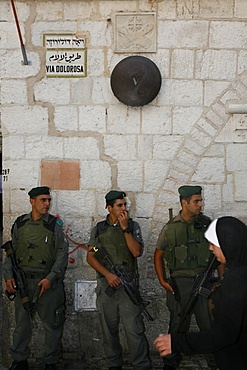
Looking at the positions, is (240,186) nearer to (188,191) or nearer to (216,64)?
(188,191)

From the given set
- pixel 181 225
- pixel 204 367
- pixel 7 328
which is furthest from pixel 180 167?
pixel 7 328

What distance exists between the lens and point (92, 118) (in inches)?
205

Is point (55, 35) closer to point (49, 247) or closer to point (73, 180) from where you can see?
point (73, 180)

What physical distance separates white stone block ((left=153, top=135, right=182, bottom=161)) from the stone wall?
0.03 ft

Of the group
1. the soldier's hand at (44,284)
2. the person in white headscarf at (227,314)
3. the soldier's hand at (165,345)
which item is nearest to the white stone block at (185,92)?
the soldier's hand at (44,284)

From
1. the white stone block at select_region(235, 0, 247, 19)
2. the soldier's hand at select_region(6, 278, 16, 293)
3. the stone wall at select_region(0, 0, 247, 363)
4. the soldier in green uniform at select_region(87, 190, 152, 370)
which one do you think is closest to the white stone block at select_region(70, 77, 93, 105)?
the stone wall at select_region(0, 0, 247, 363)

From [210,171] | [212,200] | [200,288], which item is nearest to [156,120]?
[210,171]

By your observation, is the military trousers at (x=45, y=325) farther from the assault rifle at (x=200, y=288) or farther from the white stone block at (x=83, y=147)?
the white stone block at (x=83, y=147)

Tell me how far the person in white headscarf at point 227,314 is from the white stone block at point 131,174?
7.59 ft

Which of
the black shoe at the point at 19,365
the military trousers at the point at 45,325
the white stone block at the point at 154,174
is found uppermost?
the white stone block at the point at 154,174

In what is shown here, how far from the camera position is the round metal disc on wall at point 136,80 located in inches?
198

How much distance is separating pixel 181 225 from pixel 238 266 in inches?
74.6

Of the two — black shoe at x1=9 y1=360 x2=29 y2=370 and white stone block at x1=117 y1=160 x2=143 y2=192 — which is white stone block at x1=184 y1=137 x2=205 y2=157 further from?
black shoe at x1=9 y1=360 x2=29 y2=370

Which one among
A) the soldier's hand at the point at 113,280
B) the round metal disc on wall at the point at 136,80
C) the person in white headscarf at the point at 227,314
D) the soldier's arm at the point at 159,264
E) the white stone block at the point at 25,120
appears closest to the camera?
the person in white headscarf at the point at 227,314
